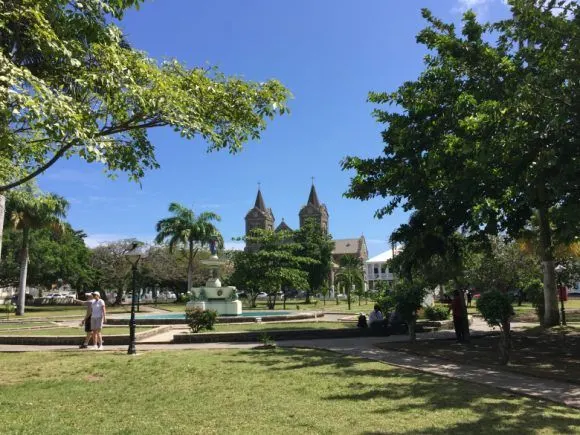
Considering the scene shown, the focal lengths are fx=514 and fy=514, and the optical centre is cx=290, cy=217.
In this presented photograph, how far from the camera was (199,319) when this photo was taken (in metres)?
17.4

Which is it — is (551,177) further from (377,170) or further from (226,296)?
(226,296)

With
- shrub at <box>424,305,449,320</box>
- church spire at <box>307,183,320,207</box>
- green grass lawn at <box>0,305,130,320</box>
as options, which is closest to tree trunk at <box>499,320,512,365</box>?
shrub at <box>424,305,449,320</box>

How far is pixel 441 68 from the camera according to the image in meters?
15.3

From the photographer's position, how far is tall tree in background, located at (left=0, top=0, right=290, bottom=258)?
5766mm

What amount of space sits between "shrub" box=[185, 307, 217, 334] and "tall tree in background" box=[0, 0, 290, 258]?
27.3 feet

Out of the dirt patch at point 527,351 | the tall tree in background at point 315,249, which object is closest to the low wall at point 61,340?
the dirt patch at point 527,351

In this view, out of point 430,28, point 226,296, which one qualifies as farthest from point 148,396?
point 226,296

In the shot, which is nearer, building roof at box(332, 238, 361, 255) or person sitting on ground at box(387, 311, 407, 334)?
person sitting on ground at box(387, 311, 407, 334)

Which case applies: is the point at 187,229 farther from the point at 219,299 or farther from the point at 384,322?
the point at 384,322

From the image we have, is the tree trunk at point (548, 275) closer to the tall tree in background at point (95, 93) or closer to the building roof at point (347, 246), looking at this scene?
the tall tree in background at point (95, 93)

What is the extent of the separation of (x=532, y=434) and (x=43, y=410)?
6135 mm

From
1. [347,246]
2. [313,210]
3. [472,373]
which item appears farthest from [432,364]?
[347,246]

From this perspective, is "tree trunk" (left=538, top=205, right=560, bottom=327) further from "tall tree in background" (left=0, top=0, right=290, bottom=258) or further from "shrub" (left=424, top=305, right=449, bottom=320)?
"tall tree in background" (left=0, top=0, right=290, bottom=258)

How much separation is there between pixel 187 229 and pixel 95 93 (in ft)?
143
